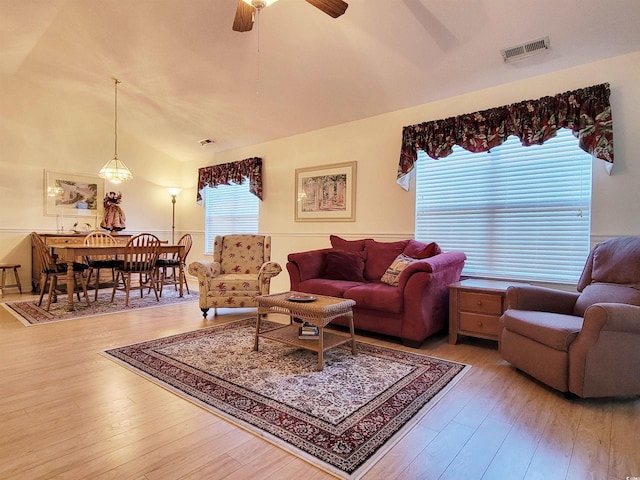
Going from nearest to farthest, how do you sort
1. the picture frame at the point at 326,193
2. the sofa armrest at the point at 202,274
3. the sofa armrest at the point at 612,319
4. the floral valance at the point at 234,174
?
the sofa armrest at the point at 612,319 < the sofa armrest at the point at 202,274 < the picture frame at the point at 326,193 < the floral valance at the point at 234,174

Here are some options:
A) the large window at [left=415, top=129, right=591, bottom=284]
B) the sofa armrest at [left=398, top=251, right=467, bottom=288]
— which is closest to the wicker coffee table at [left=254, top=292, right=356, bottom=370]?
the sofa armrest at [left=398, top=251, right=467, bottom=288]

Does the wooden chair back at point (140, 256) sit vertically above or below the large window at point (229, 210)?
below

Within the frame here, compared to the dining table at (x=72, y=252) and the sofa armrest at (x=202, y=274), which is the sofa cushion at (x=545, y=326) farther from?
the dining table at (x=72, y=252)

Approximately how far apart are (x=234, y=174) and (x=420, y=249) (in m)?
3.72

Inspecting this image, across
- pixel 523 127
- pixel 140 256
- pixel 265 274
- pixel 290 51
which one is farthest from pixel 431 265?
pixel 140 256

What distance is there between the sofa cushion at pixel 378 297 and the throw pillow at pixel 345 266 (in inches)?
18.4

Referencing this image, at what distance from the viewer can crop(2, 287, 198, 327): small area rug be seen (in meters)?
3.93

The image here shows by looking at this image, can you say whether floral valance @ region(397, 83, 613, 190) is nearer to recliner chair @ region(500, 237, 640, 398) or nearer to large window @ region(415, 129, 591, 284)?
large window @ region(415, 129, 591, 284)

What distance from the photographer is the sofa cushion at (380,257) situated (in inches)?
154

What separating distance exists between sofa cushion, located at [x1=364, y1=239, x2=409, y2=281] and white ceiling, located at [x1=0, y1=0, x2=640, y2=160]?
166 cm

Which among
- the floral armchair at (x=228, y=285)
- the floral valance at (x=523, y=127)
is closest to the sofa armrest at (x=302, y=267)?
the floral armchair at (x=228, y=285)

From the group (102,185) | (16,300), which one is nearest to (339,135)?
(102,185)

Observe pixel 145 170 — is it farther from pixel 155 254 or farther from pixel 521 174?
pixel 521 174

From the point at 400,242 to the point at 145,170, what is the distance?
5.40 metres
